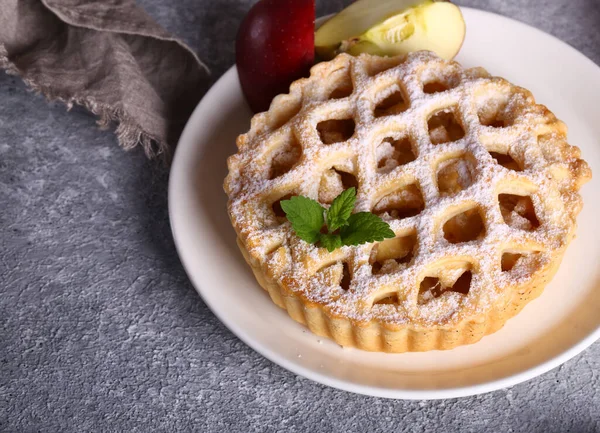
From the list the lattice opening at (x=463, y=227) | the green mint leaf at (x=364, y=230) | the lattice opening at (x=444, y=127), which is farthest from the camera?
the lattice opening at (x=444, y=127)

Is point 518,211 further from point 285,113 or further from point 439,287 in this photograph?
point 285,113

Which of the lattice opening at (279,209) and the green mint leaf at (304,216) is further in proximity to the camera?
the lattice opening at (279,209)

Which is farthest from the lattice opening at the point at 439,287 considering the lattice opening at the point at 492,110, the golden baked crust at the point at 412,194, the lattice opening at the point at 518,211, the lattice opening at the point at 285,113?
the lattice opening at the point at 285,113

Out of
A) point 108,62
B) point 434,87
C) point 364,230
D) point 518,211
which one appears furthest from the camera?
point 108,62

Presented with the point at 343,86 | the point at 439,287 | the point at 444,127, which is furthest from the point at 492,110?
the point at 439,287

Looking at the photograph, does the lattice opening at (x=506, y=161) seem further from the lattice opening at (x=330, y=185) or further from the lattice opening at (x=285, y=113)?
the lattice opening at (x=285, y=113)

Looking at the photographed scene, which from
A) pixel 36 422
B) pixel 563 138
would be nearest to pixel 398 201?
pixel 563 138
